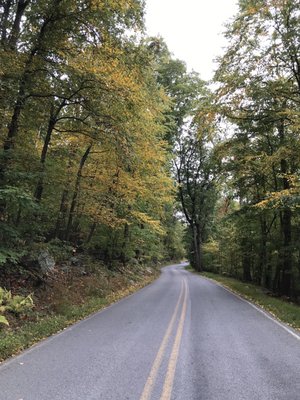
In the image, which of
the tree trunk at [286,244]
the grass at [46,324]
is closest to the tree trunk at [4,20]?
the grass at [46,324]

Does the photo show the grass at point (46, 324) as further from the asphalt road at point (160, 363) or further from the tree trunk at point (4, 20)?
the tree trunk at point (4, 20)

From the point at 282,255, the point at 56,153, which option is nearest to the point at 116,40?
the point at 56,153

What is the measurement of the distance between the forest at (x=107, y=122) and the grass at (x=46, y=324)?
1570 millimetres

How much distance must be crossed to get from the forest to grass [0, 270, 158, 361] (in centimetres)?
157

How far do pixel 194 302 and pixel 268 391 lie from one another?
958cm

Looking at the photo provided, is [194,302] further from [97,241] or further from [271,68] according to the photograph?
[271,68]

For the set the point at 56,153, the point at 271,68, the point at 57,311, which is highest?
the point at 271,68

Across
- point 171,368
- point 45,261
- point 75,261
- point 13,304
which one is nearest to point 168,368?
point 171,368

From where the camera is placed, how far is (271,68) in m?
13.5

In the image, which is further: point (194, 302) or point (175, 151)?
point (175, 151)

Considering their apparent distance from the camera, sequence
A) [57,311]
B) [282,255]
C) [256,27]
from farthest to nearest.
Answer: [282,255] → [256,27] → [57,311]

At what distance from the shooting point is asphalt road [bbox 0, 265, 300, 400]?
15.4ft

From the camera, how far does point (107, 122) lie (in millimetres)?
10516

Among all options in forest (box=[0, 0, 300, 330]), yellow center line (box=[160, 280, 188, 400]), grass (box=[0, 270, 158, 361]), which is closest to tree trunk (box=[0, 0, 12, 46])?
forest (box=[0, 0, 300, 330])
